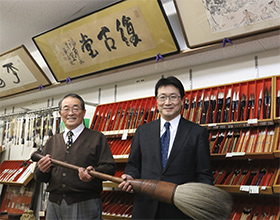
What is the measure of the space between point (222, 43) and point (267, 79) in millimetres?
Result: 576

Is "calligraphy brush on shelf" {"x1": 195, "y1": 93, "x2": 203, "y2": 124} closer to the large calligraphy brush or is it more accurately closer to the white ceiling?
the white ceiling

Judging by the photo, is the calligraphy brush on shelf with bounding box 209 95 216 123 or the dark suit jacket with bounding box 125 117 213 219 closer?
the dark suit jacket with bounding box 125 117 213 219

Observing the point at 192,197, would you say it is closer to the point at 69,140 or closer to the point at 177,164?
the point at 177,164

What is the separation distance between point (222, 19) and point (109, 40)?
4.81 ft

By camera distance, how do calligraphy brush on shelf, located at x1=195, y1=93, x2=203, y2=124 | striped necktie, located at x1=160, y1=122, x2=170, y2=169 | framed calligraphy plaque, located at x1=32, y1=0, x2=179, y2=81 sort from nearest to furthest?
striped necktie, located at x1=160, y1=122, x2=170, y2=169, calligraphy brush on shelf, located at x1=195, y1=93, x2=203, y2=124, framed calligraphy plaque, located at x1=32, y1=0, x2=179, y2=81

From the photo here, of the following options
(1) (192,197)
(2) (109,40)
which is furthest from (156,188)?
(2) (109,40)

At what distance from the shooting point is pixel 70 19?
166 inches

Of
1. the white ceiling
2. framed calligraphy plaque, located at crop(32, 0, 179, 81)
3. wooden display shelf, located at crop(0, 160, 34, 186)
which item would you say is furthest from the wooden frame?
wooden display shelf, located at crop(0, 160, 34, 186)

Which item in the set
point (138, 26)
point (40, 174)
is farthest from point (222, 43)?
point (40, 174)

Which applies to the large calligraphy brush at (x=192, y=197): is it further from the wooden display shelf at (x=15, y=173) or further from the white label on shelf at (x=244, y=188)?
the wooden display shelf at (x=15, y=173)

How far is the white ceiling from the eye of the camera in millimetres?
3197

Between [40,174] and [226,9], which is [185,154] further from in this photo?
[226,9]

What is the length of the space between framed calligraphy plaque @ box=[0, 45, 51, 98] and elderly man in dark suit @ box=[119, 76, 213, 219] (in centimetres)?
311

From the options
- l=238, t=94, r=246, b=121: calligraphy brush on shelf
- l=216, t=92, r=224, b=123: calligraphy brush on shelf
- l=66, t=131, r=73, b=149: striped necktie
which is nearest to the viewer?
l=66, t=131, r=73, b=149: striped necktie
